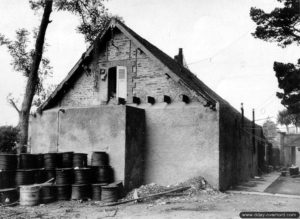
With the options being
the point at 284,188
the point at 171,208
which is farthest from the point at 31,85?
the point at 284,188

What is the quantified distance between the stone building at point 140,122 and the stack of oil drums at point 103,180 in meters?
0.30

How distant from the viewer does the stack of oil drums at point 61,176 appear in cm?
1122

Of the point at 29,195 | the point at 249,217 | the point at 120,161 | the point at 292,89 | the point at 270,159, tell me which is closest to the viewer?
the point at 249,217

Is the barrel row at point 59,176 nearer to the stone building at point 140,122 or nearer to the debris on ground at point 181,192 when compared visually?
the stone building at point 140,122

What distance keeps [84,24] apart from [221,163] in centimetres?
1093

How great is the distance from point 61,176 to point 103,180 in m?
1.40

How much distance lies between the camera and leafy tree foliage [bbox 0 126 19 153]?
2094 cm

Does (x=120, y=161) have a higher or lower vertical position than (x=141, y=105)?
lower

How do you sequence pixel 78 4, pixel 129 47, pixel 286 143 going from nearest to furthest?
pixel 129 47 → pixel 78 4 → pixel 286 143

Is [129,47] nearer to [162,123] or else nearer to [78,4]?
[162,123]

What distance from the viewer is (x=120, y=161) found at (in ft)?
39.9

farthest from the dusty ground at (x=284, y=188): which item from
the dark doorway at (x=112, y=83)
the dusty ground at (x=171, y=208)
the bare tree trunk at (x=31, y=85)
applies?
the bare tree trunk at (x=31, y=85)

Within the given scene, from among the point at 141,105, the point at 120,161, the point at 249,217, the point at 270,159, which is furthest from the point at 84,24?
the point at 270,159

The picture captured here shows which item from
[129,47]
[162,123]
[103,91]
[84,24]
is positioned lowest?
[162,123]
